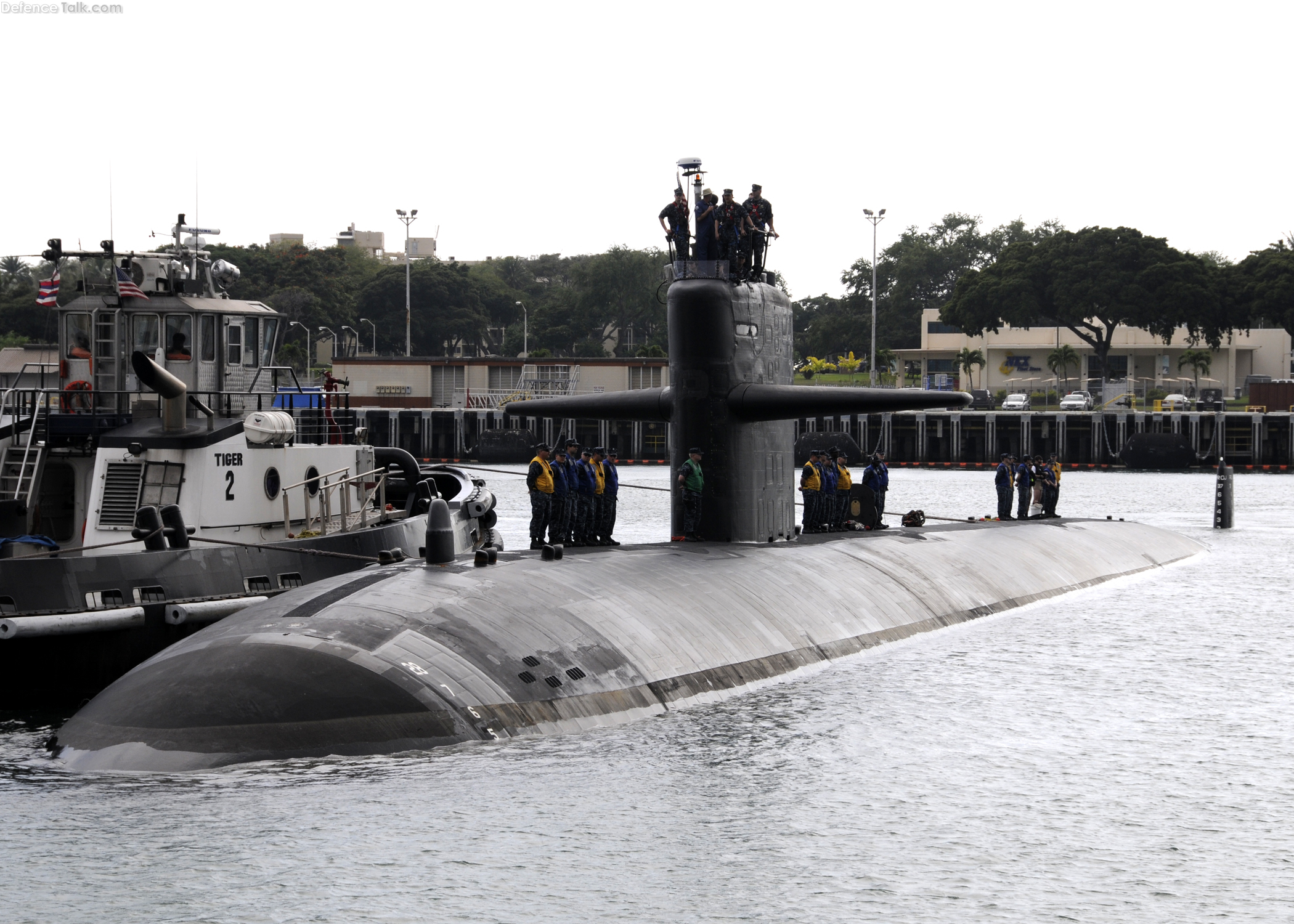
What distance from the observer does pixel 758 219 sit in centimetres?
1902

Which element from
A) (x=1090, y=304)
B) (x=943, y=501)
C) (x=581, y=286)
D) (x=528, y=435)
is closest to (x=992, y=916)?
(x=943, y=501)

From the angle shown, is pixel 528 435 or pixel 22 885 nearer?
pixel 22 885

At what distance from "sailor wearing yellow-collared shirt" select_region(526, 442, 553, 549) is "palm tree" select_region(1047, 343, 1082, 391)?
267 feet

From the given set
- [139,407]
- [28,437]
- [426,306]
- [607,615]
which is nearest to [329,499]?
[139,407]

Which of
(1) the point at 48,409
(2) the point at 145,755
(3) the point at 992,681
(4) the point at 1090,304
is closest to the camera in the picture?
(2) the point at 145,755

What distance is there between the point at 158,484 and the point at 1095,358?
9234cm

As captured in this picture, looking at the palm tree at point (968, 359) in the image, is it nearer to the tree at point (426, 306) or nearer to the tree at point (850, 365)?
the tree at point (850, 365)

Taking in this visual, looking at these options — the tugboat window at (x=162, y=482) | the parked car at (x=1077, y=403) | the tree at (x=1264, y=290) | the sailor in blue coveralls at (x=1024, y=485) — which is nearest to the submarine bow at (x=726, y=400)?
the tugboat window at (x=162, y=482)

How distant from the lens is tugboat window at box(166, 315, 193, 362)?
21.4m

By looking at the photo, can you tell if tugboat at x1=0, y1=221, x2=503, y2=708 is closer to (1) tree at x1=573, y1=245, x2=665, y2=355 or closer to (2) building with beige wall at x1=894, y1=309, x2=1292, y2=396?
(2) building with beige wall at x1=894, y1=309, x2=1292, y2=396

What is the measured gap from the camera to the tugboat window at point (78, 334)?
21234mm

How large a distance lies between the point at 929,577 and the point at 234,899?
13.5 meters

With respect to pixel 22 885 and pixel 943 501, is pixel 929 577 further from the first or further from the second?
pixel 943 501

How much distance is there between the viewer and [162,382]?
1855 cm
